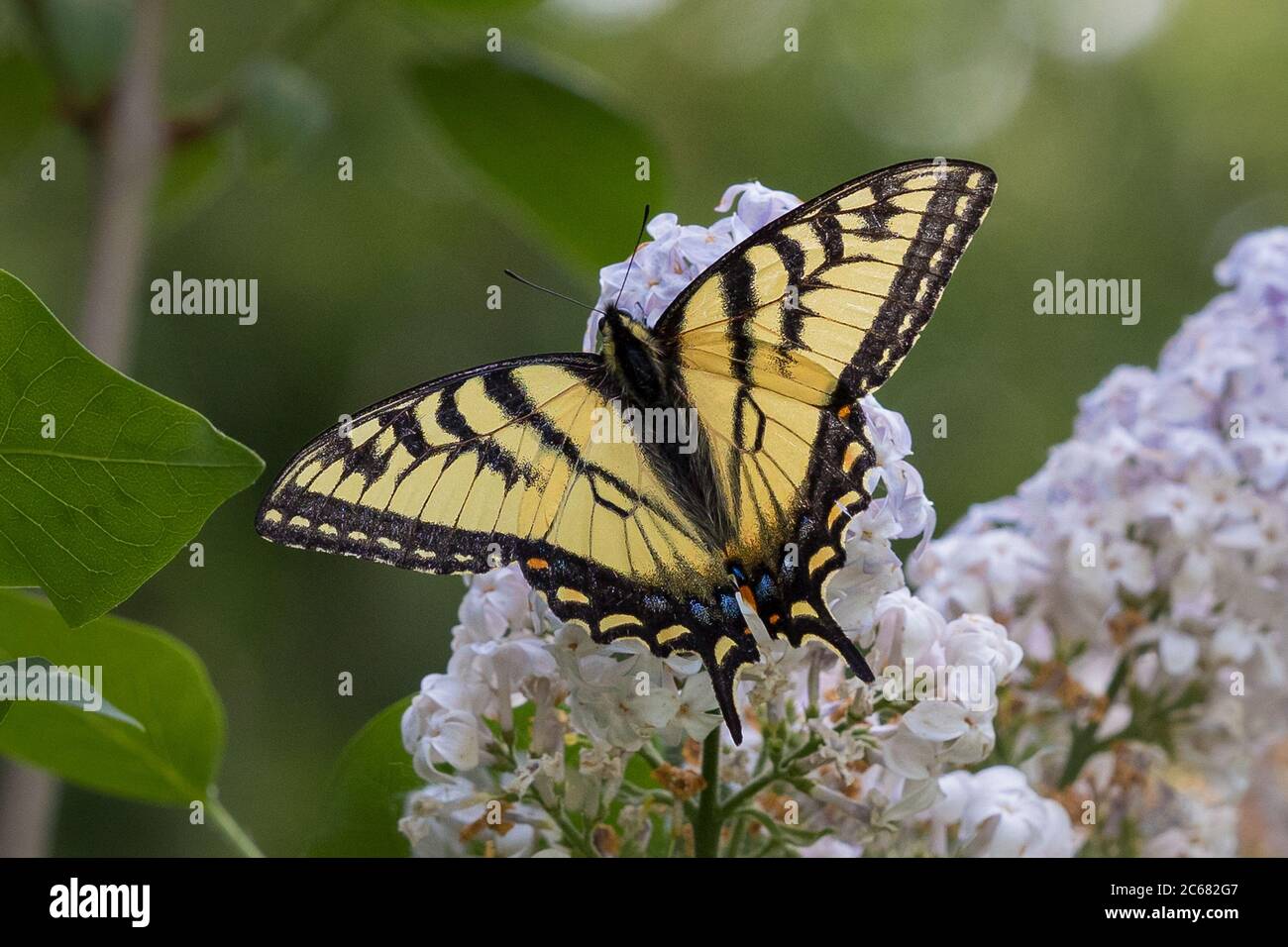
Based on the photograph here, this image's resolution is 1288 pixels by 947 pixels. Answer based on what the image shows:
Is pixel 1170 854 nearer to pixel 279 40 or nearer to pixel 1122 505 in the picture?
pixel 1122 505

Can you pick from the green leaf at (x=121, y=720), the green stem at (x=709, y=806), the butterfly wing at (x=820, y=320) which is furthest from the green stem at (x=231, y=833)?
the butterfly wing at (x=820, y=320)

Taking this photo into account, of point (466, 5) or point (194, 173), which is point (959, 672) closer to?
point (466, 5)

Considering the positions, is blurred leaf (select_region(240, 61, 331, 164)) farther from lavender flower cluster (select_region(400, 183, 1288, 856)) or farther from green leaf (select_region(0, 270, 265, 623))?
green leaf (select_region(0, 270, 265, 623))

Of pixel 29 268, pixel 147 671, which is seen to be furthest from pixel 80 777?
pixel 29 268

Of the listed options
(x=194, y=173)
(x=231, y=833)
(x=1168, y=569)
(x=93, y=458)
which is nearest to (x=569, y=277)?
(x=194, y=173)

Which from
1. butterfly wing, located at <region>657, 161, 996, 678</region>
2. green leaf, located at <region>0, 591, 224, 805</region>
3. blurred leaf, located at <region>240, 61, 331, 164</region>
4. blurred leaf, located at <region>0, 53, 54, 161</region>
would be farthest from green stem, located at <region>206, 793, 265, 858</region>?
blurred leaf, located at <region>0, 53, 54, 161</region>

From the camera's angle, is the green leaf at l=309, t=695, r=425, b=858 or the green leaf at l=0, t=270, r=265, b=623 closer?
the green leaf at l=0, t=270, r=265, b=623
